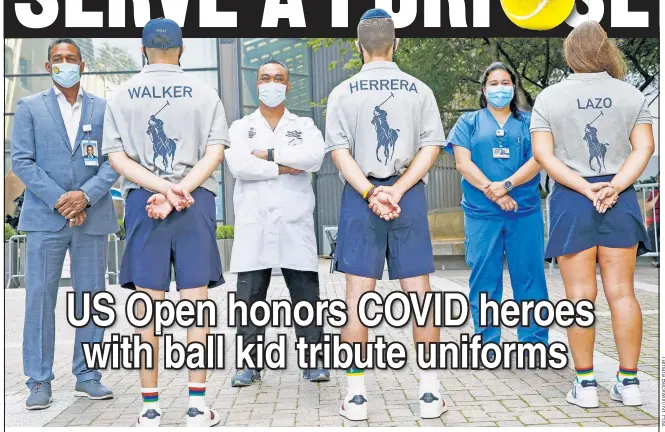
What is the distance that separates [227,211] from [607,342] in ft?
51.6

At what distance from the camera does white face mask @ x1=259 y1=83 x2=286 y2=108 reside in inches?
206

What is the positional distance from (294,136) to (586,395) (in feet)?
7.77

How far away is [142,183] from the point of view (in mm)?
4027

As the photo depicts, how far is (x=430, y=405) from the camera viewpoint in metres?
4.10

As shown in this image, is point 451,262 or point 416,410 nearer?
point 416,410

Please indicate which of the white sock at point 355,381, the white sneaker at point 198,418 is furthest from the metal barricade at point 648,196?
the white sneaker at point 198,418

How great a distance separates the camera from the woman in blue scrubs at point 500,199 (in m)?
5.50

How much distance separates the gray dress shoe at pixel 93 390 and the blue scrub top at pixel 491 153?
107 inches

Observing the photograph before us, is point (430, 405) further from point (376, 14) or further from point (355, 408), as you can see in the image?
point (376, 14)

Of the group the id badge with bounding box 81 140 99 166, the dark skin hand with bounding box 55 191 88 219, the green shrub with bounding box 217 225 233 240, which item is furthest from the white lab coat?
the green shrub with bounding box 217 225 233 240

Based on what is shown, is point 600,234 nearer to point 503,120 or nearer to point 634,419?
point 634,419

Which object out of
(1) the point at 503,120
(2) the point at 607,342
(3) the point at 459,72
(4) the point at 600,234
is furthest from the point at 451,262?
(4) the point at 600,234

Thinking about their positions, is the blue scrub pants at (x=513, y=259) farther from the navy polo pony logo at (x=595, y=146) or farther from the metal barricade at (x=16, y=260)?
the metal barricade at (x=16, y=260)

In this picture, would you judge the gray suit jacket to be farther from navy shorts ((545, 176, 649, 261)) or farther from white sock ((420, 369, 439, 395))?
navy shorts ((545, 176, 649, 261))
